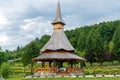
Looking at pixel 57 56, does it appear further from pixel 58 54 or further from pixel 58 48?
pixel 58 48

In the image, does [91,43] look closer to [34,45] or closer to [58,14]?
[34,45]

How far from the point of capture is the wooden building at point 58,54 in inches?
1816

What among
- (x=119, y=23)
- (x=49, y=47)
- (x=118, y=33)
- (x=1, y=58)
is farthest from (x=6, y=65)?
(x=119, y=23)

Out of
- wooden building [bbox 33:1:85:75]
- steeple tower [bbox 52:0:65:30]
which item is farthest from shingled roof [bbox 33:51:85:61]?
steeple tower [bbox 52:0:65:30]

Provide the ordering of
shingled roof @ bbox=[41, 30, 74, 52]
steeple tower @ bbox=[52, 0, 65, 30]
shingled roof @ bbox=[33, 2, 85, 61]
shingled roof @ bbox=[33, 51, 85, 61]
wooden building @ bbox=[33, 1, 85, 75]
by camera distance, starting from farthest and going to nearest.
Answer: steeple tower @ bbox=[52, 0, 65, 30], shingled roof @ bbox=[41, 30, 74, 52], shingled roof @ bbox=[33, 2, 85, 61], wooden building @ bbox=[33, 1, 85, 75], shingled roof @ bbox=[33, 51, 85, 61]

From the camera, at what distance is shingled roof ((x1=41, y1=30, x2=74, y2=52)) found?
48081 mm

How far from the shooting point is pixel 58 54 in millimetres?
47062

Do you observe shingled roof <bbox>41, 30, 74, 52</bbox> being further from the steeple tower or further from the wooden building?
the steeple tower

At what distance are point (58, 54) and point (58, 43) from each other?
2.57m

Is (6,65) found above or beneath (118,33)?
beneath

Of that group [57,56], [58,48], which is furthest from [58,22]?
[57,56]

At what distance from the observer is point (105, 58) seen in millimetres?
73000

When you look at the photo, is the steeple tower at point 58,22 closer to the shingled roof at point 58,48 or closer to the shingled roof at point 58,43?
the shingled roof at point 58,48

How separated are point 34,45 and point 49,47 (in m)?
16.3
